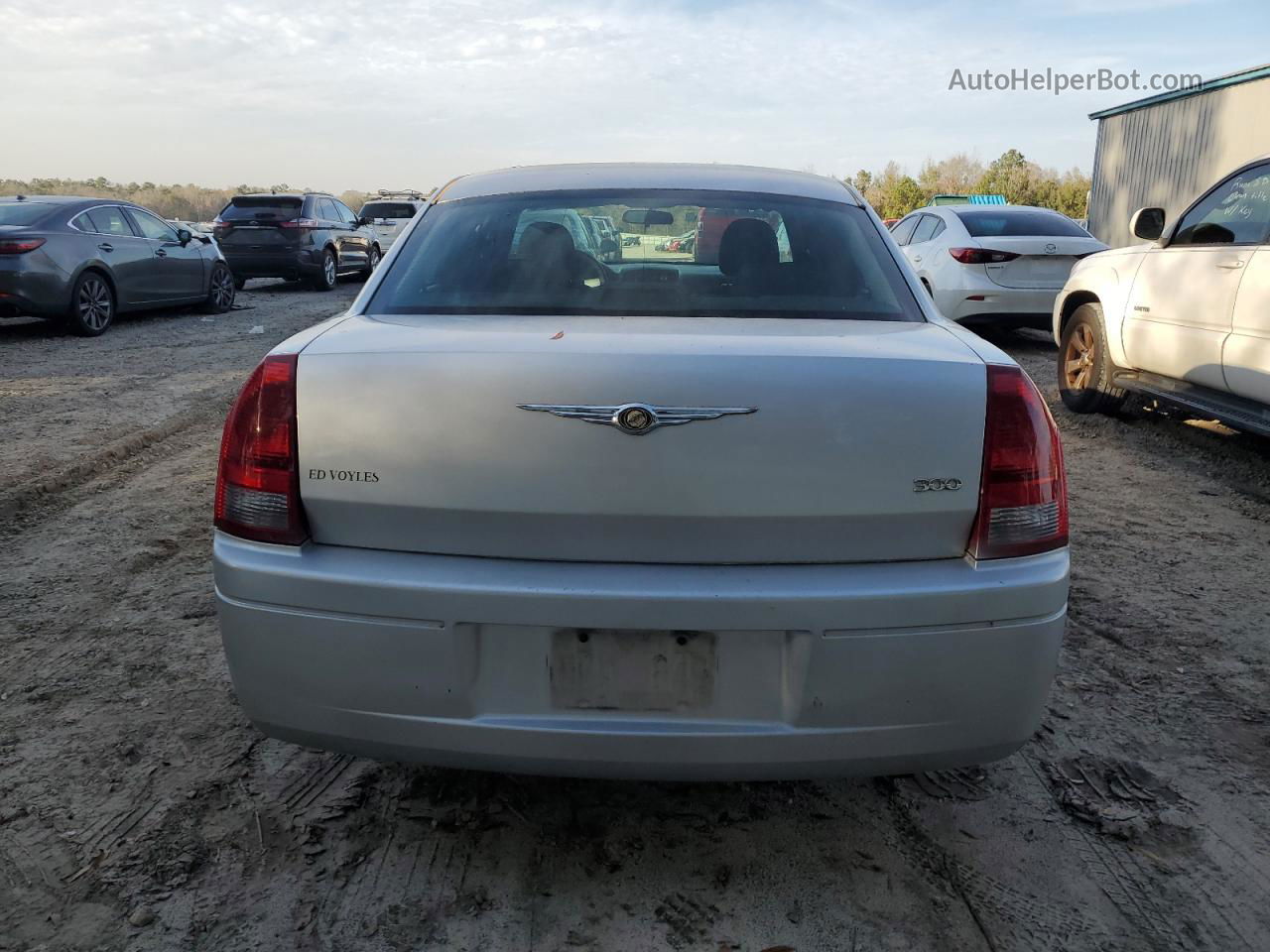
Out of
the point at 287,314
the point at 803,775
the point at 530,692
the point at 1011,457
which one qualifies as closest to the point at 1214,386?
the point at 1011,457

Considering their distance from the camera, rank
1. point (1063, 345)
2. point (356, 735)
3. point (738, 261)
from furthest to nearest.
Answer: point (1063, 345)
point (738, 261)
point (356, 735)

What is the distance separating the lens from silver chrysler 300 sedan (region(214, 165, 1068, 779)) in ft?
6.58

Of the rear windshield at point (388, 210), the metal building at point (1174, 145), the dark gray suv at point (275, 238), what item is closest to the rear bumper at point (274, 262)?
the dark gray suv at point (275, 238)

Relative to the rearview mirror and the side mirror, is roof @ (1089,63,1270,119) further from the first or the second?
the rearview mirror

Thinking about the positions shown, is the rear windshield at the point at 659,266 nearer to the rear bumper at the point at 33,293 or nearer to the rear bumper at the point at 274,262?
the rear bumper at the point at 33,293

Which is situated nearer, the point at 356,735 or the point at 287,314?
the point at 356,735

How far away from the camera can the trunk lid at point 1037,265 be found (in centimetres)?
984

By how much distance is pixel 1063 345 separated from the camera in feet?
25.1

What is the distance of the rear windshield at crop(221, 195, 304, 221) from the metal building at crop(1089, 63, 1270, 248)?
13933mm

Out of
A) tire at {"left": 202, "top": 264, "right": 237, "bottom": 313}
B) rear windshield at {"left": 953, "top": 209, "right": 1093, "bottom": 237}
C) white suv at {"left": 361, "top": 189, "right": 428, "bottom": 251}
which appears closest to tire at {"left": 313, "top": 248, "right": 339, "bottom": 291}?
tire at {"left": 202, "top": 264, "right": 237, "bottom": 313}

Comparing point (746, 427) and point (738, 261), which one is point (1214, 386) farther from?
point (746, 427)

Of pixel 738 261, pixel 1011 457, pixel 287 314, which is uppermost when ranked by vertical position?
pixel 738 261

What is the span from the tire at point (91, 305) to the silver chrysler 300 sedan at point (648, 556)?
9.90 m

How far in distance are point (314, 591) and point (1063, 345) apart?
692 cm
